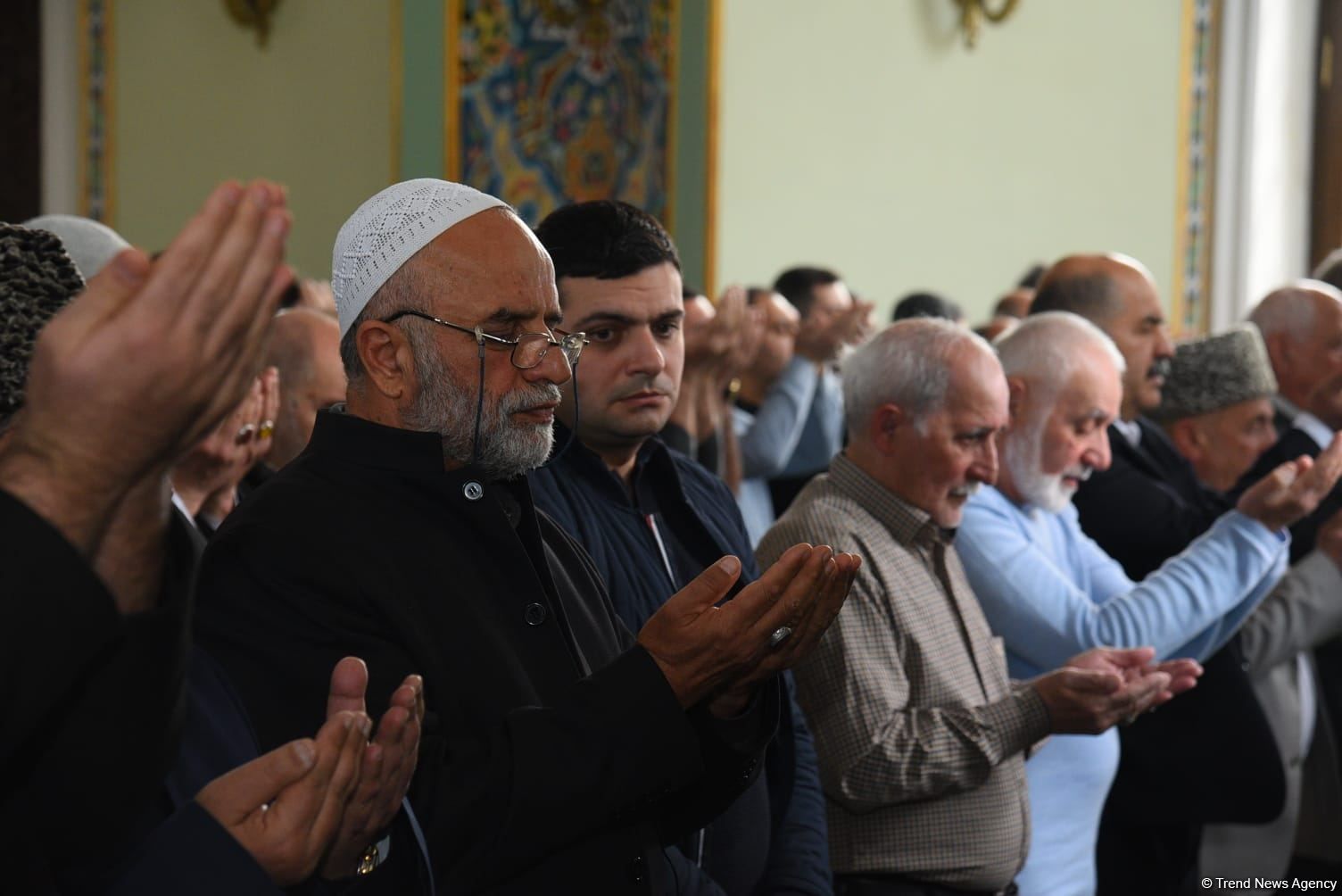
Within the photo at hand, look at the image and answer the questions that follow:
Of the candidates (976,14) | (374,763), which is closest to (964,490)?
(374,763)

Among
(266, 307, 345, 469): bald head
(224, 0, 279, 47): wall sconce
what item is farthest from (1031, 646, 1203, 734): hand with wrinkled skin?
(224, 0, 279, 47): wall sconce

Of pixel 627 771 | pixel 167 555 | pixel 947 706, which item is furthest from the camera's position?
pixel 947 706

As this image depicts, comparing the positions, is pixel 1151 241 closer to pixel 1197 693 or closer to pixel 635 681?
pixel 1197 693

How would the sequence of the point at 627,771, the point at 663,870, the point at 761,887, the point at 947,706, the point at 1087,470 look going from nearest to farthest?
the point at 627,771, the point at 663,870, the point at 761,887, the point at 947,706, the point at 1087,470

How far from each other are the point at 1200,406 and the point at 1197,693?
3.91ft

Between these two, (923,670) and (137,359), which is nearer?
(137,359)

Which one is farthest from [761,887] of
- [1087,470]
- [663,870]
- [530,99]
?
[530,99]

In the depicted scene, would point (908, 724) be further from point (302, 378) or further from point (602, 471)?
point (302, 378)

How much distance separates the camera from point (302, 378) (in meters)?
3.40

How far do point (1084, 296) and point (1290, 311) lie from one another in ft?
2.44

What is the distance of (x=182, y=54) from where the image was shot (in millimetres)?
7715

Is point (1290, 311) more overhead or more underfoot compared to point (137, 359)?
more underfoot

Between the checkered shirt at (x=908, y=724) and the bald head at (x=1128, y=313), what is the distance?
1612 mm

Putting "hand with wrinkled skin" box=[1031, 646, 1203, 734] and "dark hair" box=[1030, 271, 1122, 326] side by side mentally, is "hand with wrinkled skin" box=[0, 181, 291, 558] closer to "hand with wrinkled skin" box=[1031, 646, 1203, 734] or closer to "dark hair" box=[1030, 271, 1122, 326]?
"hand with wrinkled skin" box=[1031, 646, 1203, 734]
